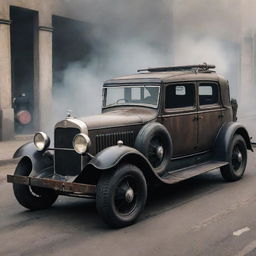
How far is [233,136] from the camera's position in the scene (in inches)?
262

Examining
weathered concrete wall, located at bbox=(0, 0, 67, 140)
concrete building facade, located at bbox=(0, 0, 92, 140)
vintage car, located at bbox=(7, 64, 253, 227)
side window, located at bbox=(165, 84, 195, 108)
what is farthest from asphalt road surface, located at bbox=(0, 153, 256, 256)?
concrete building facade, located at bbox=(0, 0, 92, 140)

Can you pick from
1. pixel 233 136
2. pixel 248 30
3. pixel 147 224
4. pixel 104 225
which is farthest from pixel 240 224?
pixel 248 30

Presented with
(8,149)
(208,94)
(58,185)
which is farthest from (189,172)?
(8,149)

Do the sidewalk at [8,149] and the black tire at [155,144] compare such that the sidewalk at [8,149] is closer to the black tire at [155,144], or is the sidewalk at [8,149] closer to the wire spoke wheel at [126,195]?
the black tire at [155,144]

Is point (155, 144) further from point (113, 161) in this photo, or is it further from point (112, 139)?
point (113, 161)

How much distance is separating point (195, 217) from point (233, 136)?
85.7 inches

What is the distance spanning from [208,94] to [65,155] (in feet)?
8.62

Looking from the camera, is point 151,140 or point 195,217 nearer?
point 195,217

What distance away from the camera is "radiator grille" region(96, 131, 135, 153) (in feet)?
16.4

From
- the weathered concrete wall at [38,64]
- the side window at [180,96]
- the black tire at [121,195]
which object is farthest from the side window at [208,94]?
the weathered concrete wall at [38,64]

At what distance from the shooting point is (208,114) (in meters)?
6.39

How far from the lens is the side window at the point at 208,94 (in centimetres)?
637

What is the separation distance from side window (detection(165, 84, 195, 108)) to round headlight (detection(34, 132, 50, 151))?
1.62 m

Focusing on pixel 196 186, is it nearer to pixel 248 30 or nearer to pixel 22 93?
pixel 22 93
